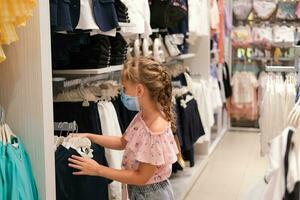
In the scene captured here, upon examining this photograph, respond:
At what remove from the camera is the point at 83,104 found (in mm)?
2920

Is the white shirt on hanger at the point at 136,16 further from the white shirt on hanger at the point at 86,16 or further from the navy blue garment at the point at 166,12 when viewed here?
the navy blue garment at the point at 166,12

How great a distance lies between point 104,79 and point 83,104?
0.93 metres

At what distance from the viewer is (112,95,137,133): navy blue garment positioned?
3271mm

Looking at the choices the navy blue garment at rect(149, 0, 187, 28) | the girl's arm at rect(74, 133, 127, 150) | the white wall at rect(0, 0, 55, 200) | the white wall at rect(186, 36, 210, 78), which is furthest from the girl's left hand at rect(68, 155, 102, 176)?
the white wall at rect(186, 36, 210, 78)

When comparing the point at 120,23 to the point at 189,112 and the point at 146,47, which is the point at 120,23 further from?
the point at 189,112

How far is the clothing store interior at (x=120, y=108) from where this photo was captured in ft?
6.54

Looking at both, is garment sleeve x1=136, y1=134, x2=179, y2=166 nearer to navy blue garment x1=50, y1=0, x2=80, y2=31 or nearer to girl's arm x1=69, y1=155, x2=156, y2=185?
girl's arm x1=69, y1=155, x2=156, y2=185

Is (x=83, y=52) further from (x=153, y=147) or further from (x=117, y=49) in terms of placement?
(x=153, y=147)

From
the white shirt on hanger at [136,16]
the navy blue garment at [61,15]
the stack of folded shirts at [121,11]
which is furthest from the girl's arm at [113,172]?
the white shirt on hanger at [136,16]

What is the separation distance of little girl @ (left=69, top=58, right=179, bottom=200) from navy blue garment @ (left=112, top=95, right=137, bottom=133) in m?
0.88

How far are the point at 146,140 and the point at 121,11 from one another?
3.81ft

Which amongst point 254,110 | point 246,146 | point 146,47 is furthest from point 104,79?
point 254,110

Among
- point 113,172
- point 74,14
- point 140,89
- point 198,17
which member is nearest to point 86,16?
point 74,14

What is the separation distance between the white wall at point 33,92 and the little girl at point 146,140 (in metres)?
0.16
